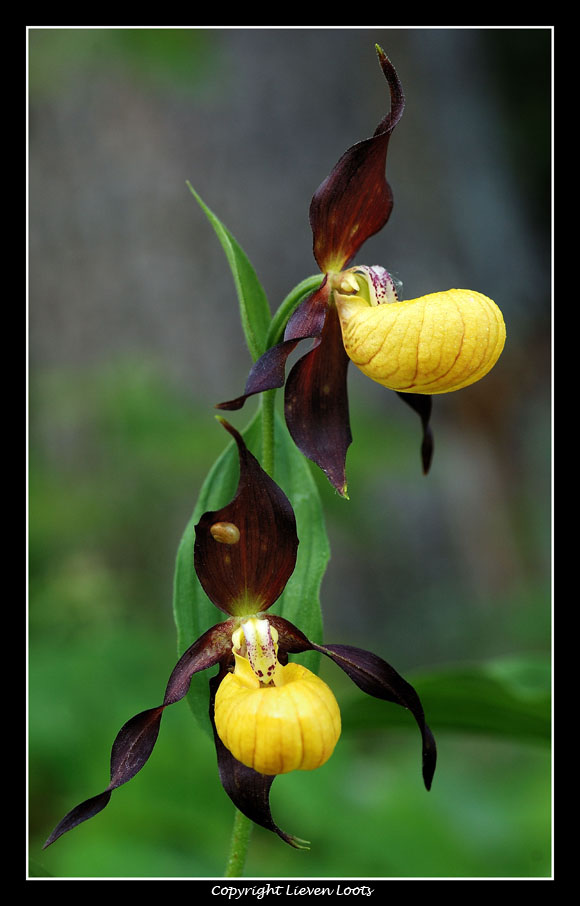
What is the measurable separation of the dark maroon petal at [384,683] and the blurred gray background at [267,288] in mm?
2022

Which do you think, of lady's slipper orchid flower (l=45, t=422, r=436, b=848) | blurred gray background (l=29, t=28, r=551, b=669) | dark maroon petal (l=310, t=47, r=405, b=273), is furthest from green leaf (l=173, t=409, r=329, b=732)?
blurred gray background (l=29, t=28, r=551, b=669)

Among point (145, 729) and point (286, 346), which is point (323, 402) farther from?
point (145, 729)

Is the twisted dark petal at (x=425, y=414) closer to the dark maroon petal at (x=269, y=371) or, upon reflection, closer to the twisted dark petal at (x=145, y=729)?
the dark maroon petal at (x=269, y=371)

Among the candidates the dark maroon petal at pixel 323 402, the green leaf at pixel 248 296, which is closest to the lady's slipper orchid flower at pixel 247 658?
the dark maroon petal at pixel 323 402

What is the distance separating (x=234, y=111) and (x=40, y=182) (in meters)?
1.41

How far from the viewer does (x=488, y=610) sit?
16.5ft

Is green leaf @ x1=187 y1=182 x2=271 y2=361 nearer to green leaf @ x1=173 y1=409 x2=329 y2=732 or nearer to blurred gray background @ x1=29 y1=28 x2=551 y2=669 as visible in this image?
green leaf @ x1=173 y1=409 x2=329 y2=732

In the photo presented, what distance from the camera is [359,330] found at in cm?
171

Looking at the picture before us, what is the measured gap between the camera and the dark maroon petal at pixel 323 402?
6.00 ft

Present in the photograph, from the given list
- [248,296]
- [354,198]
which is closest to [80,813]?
[248,296]

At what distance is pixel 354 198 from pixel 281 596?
3.26 feet

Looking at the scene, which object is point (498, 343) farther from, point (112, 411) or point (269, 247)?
point (269, 247)

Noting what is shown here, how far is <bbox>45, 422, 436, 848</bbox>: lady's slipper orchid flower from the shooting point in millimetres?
1574
